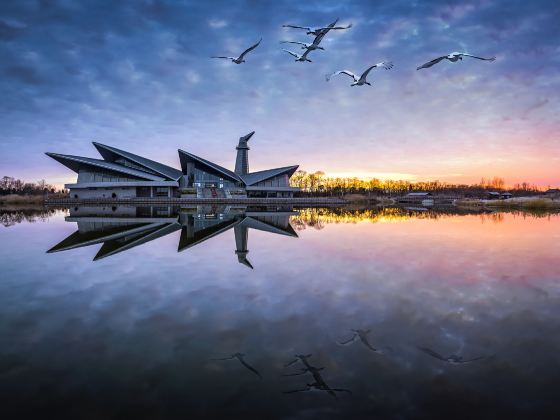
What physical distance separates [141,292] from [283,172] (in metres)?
61.8

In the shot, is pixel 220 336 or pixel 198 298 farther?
pixel 198 298

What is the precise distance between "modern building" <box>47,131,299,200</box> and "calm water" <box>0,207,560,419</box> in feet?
174

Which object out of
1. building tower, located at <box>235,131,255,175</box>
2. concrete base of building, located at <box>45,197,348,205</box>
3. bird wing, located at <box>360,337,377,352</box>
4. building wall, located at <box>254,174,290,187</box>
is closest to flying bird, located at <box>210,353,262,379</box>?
bird wing, located at <box>360,337,377,352</box>

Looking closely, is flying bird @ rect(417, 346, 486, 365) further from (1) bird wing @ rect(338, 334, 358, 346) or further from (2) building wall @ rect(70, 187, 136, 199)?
(2) building wall @ rect(70, 187, 136, 199)

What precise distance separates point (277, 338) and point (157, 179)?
195 ft

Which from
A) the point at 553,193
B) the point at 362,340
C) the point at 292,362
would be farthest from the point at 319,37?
the point at 553,193

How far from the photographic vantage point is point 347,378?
3.96 metres

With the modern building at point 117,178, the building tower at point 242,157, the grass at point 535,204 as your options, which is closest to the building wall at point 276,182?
the building tower at point 242,157

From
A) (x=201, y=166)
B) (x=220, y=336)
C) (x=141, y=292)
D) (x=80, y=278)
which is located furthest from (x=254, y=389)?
(x=201, y=166)

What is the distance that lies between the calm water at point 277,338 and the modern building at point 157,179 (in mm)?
53106

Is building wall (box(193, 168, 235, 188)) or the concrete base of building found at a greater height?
building wall (box(193, 168, 235, 188))

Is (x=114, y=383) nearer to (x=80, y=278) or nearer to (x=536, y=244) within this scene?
(x=80, y=278)

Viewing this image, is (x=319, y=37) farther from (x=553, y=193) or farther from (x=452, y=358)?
(x=553, y=193)

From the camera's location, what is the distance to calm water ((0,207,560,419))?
354cm
